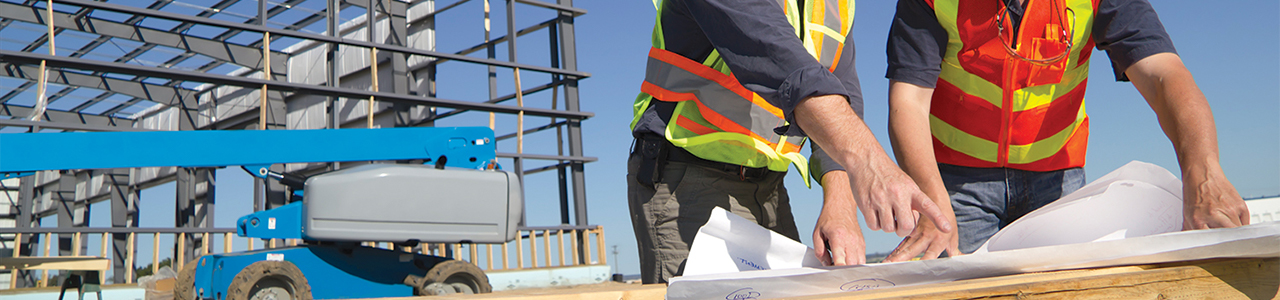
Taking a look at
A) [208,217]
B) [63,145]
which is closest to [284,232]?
[63,145]

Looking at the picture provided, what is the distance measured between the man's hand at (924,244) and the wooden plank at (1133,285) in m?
0.37

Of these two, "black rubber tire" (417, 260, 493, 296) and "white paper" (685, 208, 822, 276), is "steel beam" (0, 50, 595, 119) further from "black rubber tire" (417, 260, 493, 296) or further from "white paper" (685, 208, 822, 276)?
"white paper" (685, 208, 822, 276)

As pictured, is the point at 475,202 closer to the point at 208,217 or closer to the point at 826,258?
the point at 826,258

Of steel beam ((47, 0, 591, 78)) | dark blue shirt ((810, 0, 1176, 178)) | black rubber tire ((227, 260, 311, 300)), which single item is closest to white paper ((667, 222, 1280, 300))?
dark blue shirt ((810, 0, 1176, 178))

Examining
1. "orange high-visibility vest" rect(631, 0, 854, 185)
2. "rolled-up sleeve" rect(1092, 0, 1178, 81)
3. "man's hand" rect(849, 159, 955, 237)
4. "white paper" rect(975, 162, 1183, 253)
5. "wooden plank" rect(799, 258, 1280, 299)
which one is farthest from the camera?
"rolled-up sleeve" rect(1092, 0, 1178, 81)

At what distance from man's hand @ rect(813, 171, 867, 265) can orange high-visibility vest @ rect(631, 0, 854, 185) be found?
204 millimetres

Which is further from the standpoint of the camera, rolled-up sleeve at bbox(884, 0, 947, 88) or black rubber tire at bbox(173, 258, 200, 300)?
black rubber tire at bbox(173, 258, 200, 300)

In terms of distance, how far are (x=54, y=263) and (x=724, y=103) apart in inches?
158

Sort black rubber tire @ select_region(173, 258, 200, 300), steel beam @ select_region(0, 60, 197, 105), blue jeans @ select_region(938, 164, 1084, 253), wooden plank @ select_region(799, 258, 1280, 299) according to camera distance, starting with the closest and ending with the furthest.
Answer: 1. wooden plank @ select_region(799, 258, 1280, 299)
2. blue jeans @ select_region(938, 164, 1084, 253)
3. black rubber tire @ select_region(173, 258, 200, 300)
4. steel beam @ select_region(0, 60, 197, 105)

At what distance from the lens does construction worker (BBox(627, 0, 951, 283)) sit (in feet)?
3.83

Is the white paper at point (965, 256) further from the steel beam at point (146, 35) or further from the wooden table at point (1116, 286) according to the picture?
the steel beam at point (146, 35)

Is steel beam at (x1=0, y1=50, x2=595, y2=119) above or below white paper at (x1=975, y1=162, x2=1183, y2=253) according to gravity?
above

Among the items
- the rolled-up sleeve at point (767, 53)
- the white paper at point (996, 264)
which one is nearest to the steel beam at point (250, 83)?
the rolled-up sleeve at point (767, 53)

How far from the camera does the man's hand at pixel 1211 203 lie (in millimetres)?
1090
